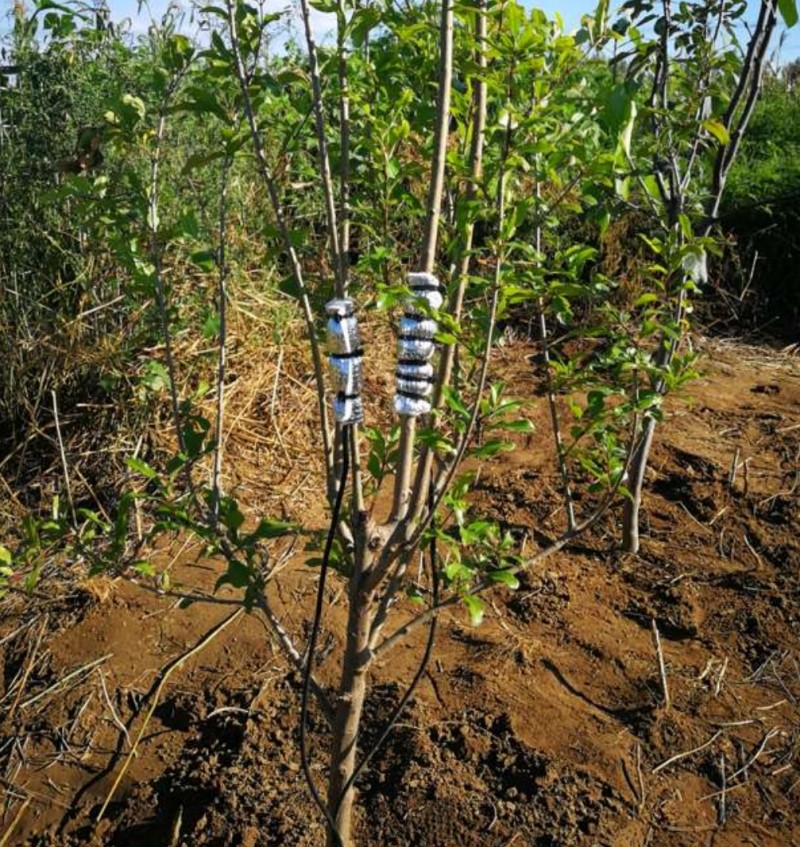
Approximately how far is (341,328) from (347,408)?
0.49 ft

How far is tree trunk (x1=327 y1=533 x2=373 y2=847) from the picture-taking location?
194cm

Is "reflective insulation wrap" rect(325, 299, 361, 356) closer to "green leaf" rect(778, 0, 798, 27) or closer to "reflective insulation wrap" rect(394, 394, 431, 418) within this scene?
"reflective insulation wrap" rect(394, 394, 431, 418)

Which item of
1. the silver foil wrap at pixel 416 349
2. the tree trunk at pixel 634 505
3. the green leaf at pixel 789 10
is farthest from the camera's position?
the tree trunk at pixel 634 505

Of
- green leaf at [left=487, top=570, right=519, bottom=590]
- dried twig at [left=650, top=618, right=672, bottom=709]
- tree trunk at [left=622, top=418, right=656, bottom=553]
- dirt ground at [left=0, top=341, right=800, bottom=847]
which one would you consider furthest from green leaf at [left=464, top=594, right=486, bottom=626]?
tree trunk at [left=622, top=418, right=656, bottom=553]

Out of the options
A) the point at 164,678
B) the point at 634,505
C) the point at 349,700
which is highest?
the point at 349,700

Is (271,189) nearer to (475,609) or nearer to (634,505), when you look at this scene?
(475,609)

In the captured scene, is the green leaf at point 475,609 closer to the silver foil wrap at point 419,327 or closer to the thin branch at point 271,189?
the thin branch at point 271,189

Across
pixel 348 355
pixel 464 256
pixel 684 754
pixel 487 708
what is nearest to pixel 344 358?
pixel 348 355

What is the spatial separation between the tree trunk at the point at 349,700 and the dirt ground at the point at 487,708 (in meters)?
0.31

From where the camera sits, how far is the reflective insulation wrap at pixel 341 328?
1610 millimetres

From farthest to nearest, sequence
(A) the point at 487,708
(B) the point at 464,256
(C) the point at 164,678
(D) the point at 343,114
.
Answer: (C) the point at 164,678 → (A) the point at 487,708 → (D) the point at 343,114 → (B) the point at 464,256

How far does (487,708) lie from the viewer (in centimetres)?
264

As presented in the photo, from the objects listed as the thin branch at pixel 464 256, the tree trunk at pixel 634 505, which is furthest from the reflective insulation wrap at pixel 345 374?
the tree trunk at pixel 634 505

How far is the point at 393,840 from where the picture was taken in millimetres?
2289
